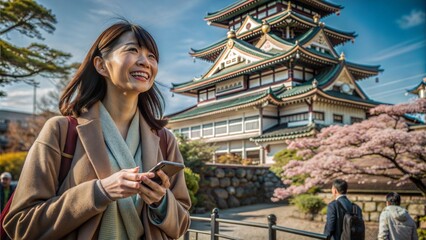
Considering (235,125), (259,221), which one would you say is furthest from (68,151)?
(235,125)

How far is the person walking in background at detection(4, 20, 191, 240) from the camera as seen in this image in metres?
1.27

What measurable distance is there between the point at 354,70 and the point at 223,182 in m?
13.1

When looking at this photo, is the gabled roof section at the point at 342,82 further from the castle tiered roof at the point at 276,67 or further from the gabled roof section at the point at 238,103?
the gabled roof section at the point at 238,103

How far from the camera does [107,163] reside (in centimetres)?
139

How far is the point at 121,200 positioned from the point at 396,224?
15.2 ft

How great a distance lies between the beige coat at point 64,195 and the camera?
1.26 m

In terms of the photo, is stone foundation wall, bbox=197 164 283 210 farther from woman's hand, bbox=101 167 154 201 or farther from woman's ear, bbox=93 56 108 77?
woman's hand, bbox=101 167 154 201

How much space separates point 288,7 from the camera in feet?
74.0

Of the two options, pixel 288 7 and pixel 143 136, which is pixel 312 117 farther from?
pixel 143 136

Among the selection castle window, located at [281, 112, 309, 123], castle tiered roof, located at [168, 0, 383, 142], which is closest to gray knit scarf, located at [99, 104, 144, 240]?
castle tiered roof, located at [168, 0, 383, 142]

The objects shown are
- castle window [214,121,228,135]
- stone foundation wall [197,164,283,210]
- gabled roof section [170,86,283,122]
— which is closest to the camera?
stone foundation wall [197,164,283,210]

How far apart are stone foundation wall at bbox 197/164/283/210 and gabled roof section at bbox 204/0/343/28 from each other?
12835 millimetres

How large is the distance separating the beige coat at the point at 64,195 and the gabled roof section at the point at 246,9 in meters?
23.7

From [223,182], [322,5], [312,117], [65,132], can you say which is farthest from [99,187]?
[322,5]
